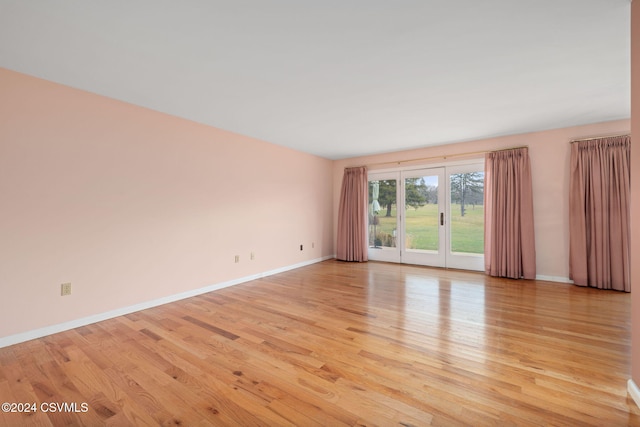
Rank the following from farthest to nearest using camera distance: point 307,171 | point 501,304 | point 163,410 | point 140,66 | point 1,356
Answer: point 307,171 → point 501,304 → point 140,66 → point 1,356 → point 163,410

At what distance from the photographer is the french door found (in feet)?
16.3

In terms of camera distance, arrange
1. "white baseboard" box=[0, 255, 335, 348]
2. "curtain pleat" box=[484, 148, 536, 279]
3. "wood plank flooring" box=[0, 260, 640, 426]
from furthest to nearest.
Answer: "curtain pleat" box=[484, 148, 536, 279]
"white baseboard" box=[0, 255, 335, 348]
"wood plank flooring" box=[0, 260, 640, 426]

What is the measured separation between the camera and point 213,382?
1827 mm

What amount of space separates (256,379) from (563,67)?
364 cm

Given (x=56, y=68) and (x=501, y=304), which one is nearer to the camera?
(x=56, y=68)

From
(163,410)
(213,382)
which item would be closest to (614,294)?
(213,382)

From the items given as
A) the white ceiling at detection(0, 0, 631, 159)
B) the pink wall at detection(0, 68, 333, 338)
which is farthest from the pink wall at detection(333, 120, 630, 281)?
the pink wall at detection(0, 68, 333, 338)

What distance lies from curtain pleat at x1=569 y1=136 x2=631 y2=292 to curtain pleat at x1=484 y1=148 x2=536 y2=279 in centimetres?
53

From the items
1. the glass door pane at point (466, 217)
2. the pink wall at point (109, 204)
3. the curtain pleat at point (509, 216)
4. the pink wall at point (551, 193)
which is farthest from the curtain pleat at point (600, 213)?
the pink wall at point (109, 204)

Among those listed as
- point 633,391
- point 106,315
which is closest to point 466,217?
point 633,391

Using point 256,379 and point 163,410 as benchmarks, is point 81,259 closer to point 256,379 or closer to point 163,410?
point 163,410

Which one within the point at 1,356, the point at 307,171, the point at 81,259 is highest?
the point at 307,171

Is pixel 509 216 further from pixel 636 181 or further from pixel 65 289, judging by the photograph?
pixel 65 289

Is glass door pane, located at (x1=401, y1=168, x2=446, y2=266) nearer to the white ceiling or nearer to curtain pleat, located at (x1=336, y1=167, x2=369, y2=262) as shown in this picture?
curtain pleat, located at (x1=336, y1=167, x2=369, y2=262)
